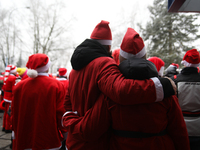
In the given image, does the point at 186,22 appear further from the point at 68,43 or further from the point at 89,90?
the point at 89,90

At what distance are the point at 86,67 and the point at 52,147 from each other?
185 centimetres

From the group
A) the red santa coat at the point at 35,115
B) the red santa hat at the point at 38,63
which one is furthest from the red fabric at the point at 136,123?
the red santa hat at the point at 38,63

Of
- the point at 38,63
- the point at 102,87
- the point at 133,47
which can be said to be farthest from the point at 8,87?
the point at 133,47

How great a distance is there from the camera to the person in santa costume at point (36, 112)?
8.81 feet

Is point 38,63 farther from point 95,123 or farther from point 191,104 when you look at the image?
point 191,104

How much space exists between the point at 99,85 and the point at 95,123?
1.04 ft

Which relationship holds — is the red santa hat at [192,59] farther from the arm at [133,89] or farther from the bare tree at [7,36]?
the bare tree at [7,36]

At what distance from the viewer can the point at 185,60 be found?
299 cm

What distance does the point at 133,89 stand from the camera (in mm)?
1210

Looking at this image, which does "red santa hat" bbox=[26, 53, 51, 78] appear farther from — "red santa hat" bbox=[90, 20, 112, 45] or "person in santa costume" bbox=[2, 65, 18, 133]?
"person in santa costume" bbox=[2, 65, 18, 133]

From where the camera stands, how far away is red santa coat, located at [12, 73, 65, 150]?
8.81ft

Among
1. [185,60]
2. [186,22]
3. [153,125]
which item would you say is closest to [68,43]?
[186,22]

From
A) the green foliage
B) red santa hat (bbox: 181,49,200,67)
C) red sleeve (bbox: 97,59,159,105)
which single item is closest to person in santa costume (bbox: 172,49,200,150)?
red santa hat (bbox: 181,49,200,67)

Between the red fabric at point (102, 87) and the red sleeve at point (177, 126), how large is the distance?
0.29 m
